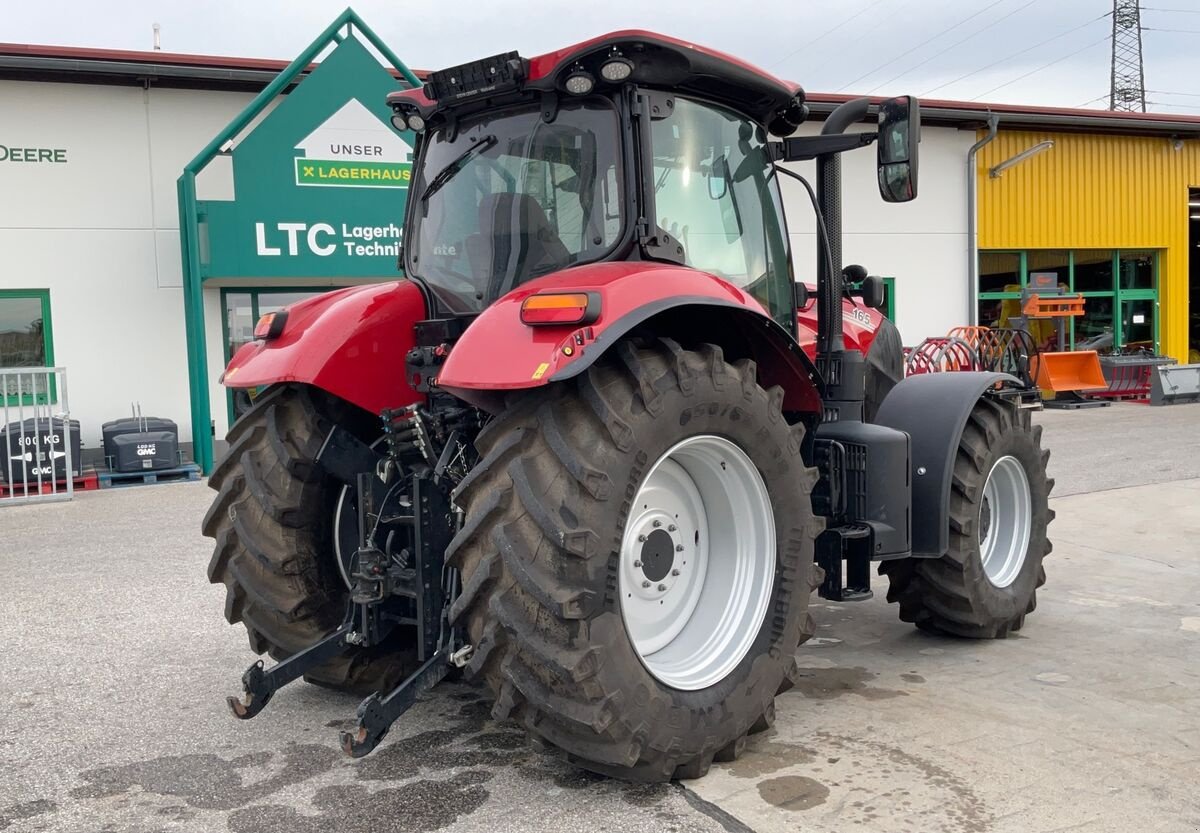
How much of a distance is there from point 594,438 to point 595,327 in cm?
33

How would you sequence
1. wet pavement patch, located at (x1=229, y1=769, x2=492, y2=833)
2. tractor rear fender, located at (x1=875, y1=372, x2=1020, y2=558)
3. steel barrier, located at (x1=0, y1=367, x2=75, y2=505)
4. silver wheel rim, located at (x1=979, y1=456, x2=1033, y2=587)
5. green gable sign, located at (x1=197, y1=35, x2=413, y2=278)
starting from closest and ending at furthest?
wet pavement patch, located at (x1=229, y1=769, x2=492, y2=833), tractor rear fender, located at (x1=875, y1=372, x2=1020, y2=558), silver wheel rim, located at (x1=979, y1=456, x2=1033, y2=587), steel barrier, located at (x1=0, y1=367, x2=75, y2=505), green gable sign, located at (x1=197, y1=35, x2=413, y2=278)

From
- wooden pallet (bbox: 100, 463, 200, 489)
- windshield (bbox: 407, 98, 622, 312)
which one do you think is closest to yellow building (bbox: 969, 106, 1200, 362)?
wooden pallet (bbox: 100, 463, 200, 489)

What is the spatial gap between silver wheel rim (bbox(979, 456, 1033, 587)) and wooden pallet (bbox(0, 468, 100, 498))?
367 inches

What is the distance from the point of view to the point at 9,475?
35.7ft

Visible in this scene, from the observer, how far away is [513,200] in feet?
13.2

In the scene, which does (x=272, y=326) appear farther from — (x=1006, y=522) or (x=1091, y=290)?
(x=1091, y=290)

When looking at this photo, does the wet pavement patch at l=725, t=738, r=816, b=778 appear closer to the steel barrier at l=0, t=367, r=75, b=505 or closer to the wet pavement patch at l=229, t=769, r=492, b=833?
the wet pavement patch at l=229, t=769, r=492, b=833

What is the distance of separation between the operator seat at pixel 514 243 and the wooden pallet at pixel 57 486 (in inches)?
338

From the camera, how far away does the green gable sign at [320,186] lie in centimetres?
1244

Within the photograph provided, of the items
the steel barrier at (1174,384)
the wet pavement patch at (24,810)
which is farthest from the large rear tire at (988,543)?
the steel barrier at (1174,384)

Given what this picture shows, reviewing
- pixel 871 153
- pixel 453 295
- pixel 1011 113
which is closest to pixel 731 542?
pixel 453 295

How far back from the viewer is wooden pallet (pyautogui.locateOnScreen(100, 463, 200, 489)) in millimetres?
11898

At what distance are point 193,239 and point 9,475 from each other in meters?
3.16

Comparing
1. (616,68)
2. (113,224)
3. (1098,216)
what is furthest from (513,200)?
(1098,216)
